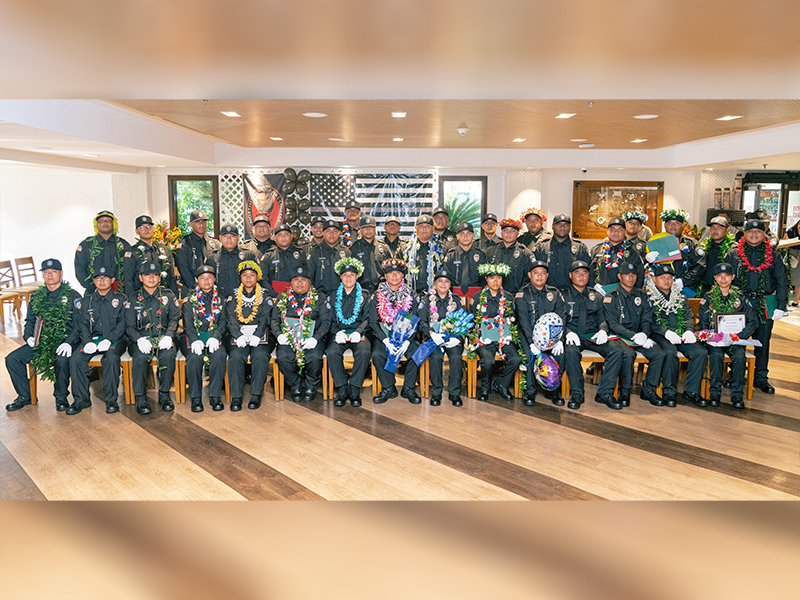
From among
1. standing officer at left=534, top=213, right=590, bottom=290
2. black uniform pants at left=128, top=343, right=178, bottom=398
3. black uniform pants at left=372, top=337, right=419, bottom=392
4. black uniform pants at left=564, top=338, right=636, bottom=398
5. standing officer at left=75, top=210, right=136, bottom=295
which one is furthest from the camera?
standing officer at left=534, top=213, right=590, bottom=290

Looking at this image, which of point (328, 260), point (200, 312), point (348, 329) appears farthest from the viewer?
point (328, 260)

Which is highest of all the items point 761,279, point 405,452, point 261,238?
point 261,238

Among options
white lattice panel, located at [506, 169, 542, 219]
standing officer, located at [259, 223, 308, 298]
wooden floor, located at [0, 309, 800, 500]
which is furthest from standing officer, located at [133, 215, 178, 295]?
white lattice panel, located at [506, 169, 542, 219]

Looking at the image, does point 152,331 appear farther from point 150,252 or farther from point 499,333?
point 499,333

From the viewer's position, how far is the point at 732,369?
5.54m

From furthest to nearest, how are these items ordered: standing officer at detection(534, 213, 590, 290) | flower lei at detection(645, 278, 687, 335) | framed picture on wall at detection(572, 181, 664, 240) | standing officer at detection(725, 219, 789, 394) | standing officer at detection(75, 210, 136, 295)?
framed picture on wall at detection(572, 181, 664, 240)
standing officer at detection(534, 213, 590, 290)
standing officer at detection(75, 210, 136, 295)
standing officer at detection(725, 219, 789, 394)
flower lei at detection(645, 278, 687, 335)

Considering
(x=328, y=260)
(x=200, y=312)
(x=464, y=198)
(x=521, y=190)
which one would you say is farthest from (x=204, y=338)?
(x=521, y=190)

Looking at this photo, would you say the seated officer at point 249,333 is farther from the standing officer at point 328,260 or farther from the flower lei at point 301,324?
the standing officer at point 328,260

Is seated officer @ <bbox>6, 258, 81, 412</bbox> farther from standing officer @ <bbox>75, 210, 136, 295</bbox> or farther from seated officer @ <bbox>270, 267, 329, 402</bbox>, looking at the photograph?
seated officer @ <bbox>270, 267, 329, 402</bbox>

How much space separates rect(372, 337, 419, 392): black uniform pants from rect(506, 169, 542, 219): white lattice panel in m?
6.32

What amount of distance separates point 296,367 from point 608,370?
2.99 meters

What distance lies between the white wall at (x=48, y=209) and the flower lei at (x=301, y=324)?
7607 mm

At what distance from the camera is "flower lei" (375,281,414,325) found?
19.0ft

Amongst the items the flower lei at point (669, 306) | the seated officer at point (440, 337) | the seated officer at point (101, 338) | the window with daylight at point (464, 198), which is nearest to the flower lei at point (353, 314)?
the seated officer at point (440, 337)
